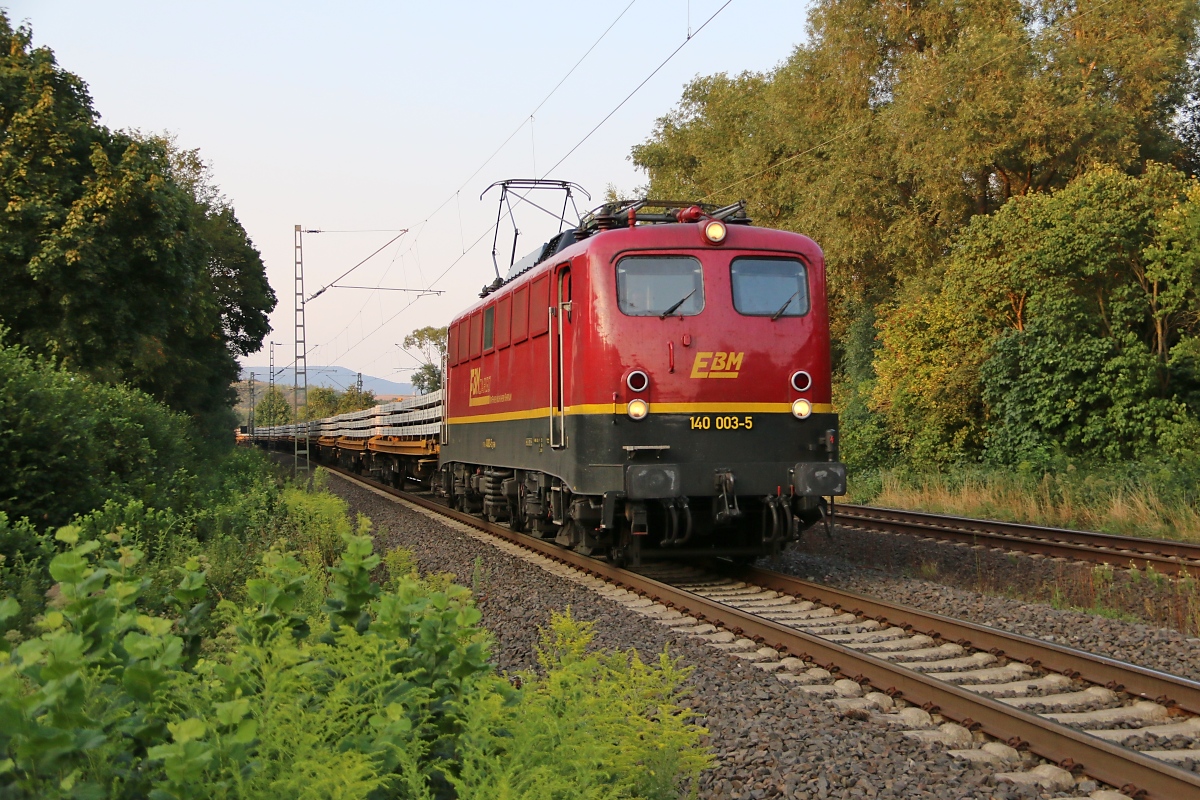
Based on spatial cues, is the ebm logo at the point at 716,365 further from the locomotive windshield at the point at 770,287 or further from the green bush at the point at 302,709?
the green bush at the point at 302,709

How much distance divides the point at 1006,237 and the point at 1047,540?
374 inches

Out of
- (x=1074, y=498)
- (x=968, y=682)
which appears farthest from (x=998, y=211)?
(x=968, y=682)

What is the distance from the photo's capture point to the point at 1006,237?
2041cm

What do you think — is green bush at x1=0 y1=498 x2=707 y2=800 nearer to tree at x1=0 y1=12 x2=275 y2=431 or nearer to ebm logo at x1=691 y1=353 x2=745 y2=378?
ebm logo at x1=691 y1=353 x2=745 y2=378

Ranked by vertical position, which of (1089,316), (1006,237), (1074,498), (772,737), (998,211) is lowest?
(772,737)

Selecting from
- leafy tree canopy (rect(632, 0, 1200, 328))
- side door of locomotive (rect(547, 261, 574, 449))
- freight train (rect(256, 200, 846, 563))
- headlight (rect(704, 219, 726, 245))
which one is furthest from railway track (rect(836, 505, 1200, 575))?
leafy tree canopy (rect(632, 0, 1200, 328))

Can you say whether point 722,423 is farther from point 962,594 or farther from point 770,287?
point 962,594

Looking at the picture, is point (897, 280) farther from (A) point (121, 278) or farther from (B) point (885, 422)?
(A) point (121, 278)

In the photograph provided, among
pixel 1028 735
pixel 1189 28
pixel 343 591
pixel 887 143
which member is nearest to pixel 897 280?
pixel 887 143

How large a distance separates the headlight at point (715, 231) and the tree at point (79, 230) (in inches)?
567

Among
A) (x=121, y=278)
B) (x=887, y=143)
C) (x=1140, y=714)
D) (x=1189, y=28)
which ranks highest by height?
(x=1189, y=28)

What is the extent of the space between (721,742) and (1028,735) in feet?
5.15

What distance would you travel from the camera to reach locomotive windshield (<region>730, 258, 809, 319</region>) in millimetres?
10516

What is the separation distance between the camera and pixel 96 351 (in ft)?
69.9
